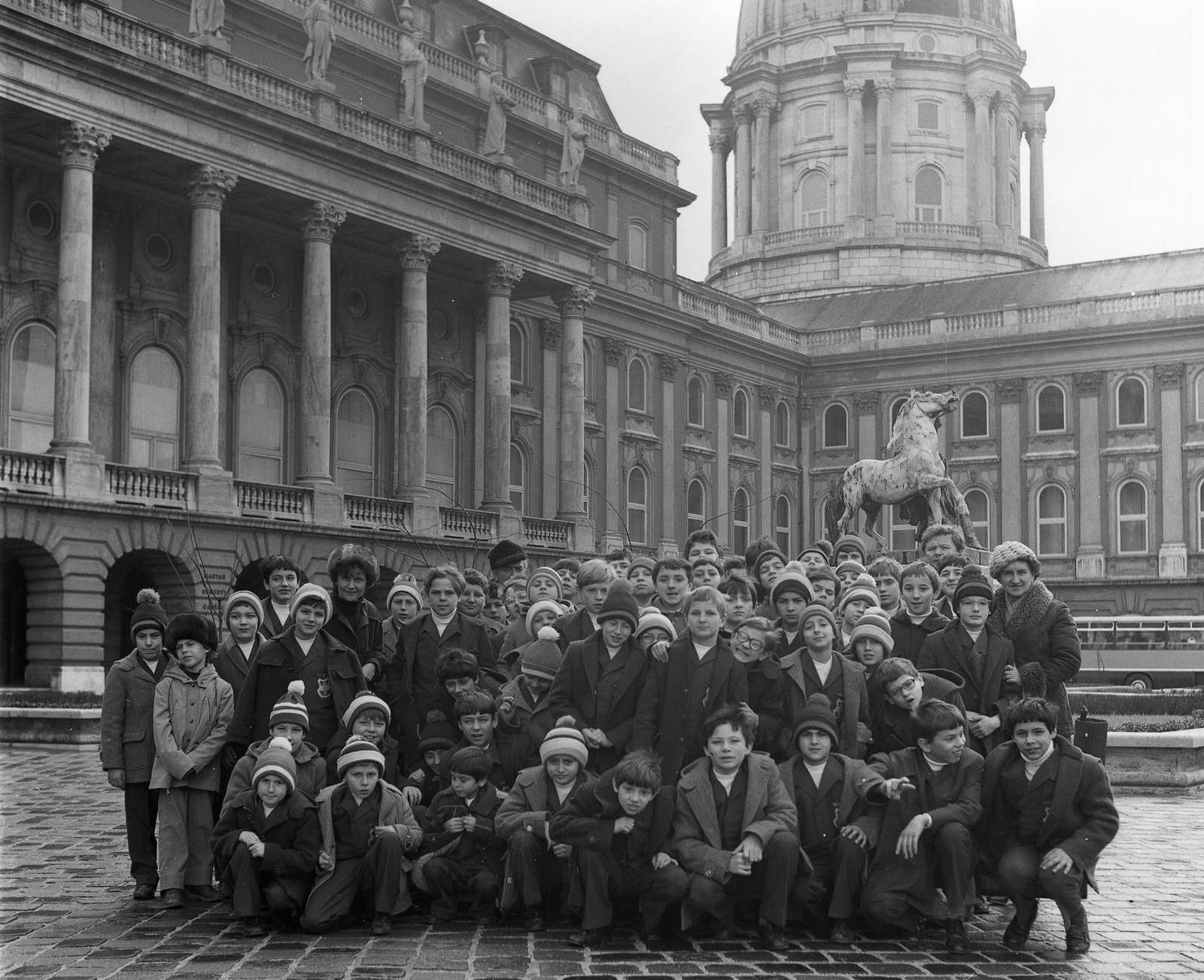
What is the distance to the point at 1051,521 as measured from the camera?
191ft

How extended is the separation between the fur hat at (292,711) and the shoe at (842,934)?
3626 mm

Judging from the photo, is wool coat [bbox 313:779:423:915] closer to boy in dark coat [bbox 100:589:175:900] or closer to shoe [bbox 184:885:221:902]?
shoe [bbox 184:885:221:902]

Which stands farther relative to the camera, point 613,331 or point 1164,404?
point 1164,404

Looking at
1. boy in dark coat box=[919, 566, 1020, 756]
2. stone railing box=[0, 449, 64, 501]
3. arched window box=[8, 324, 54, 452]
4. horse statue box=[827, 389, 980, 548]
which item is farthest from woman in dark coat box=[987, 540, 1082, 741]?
arched window box=[8, 324, 54, 452]

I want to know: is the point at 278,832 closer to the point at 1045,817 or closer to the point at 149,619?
the point at 149,619

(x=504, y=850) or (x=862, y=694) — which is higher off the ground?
(x=862, y=694)

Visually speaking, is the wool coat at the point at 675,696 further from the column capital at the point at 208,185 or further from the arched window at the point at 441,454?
the arched window at the point at 441,454

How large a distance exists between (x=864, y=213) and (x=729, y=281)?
7.59 m

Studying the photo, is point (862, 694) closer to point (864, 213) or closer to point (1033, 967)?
point (1033, 967)

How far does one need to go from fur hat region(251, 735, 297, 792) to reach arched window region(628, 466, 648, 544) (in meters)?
40.9

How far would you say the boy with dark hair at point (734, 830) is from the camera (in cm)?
914

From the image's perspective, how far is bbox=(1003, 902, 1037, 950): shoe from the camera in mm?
9297

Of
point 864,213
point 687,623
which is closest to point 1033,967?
point 687,623

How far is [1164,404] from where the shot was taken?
183 feet
